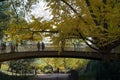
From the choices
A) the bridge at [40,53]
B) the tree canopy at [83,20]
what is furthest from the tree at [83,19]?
the bridge at [40,53]

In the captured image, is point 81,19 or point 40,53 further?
point 40,53

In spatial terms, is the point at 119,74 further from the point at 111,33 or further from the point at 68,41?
the point at 111,33

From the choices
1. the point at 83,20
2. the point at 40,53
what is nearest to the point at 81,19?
the point at 83,20

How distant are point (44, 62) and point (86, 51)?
25.8m

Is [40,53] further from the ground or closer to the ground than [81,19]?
closer to the ground

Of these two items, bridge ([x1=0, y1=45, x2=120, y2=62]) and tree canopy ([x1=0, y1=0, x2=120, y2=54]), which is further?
bridge ([x1=0, y1=45, x2=120, y2=62])

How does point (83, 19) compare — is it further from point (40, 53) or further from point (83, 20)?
point (40, 53)

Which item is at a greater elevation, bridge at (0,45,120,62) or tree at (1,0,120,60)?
tree at (1,0,120,60)

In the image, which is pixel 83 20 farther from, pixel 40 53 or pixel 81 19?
pixel 40 53

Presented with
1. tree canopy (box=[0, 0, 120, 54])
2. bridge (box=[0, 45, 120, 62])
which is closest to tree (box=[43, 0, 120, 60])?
tree canopy (box=[0, 0, 120, 54])

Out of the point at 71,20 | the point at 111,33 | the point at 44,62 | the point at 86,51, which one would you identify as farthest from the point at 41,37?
the point at 44,62

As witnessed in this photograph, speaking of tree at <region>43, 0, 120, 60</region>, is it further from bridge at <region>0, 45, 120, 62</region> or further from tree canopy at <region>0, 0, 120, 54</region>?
bridge at <region>0, 45, 120, 62</region>

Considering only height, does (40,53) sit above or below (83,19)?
below

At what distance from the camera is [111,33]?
943 cm
